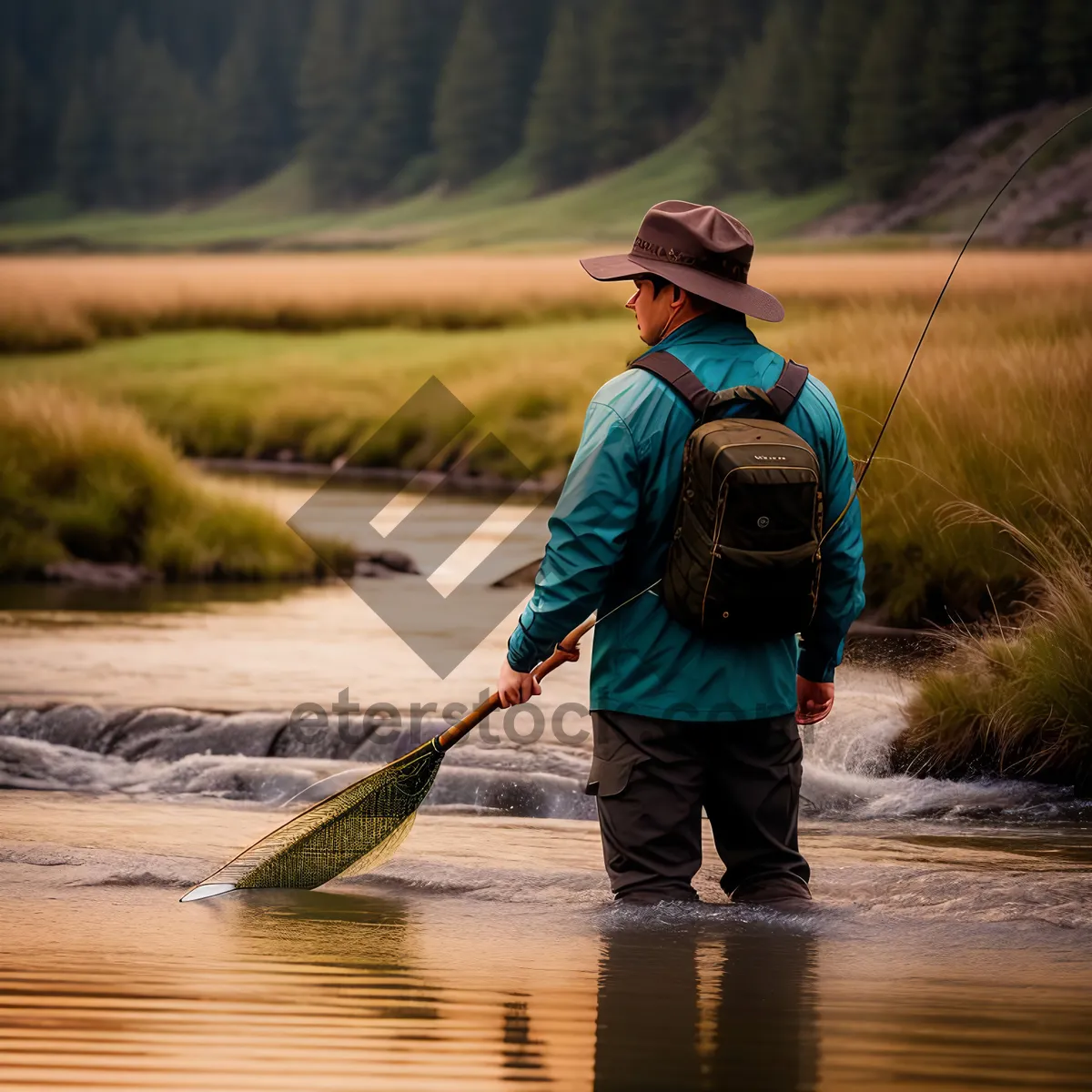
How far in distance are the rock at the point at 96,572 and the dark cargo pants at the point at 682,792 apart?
9.27 metres

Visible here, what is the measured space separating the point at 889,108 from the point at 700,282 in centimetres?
3314

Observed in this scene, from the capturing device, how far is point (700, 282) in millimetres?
4059

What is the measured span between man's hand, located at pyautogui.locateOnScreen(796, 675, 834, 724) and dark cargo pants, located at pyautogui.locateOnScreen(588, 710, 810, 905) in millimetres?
183

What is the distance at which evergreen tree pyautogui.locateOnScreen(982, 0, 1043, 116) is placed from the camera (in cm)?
3195

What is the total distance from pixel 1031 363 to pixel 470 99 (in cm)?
3000

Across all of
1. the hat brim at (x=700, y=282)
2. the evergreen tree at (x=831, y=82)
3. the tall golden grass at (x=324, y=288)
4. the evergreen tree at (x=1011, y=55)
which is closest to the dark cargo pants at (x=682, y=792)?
the hat brim at (x=700, y=282)

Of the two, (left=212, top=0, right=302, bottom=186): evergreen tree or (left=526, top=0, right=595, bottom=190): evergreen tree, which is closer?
(left=212, top=0, right=302, bottom=186): evergreen tree

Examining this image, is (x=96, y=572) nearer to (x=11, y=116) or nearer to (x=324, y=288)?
(x=324, y=288)

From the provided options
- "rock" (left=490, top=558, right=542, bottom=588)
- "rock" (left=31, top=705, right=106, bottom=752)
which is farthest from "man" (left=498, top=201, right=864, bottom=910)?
"rock" (left=490, top=558, right=542, bottom=588)

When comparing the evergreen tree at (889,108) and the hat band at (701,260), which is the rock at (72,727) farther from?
the evergreen tree at (889,108)

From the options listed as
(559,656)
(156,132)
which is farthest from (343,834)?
(156,132)

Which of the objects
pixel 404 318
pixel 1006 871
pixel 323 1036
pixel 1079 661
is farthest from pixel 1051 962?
pixel 404 318

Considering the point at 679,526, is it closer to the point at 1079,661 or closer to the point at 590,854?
the point at 590,854

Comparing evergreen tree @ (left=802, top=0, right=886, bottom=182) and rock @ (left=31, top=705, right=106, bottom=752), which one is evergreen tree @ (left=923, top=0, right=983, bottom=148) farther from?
rock @ (left=31, top=705, right=106, bottom=752)
